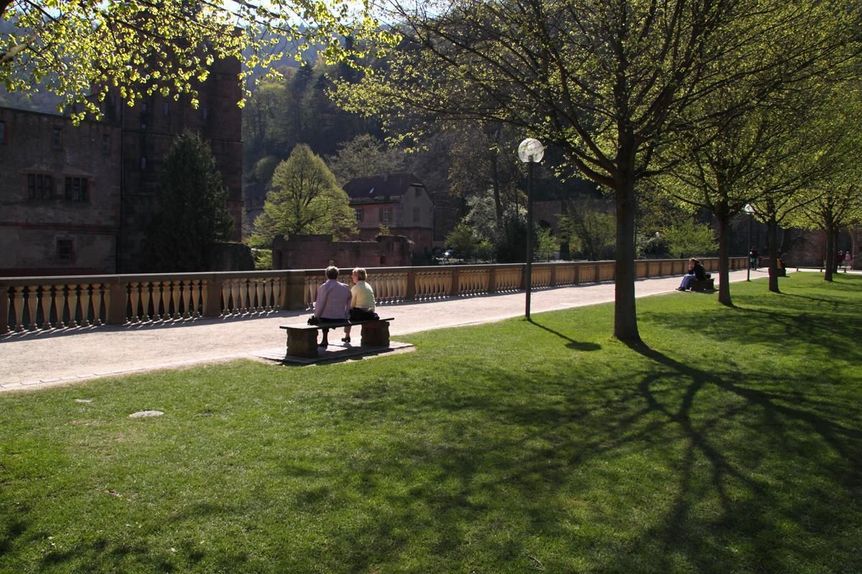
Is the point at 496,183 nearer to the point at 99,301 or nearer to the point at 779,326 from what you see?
the point at 779,326

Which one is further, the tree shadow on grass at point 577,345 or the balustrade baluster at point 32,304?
the balustrade baluster at point 32,304

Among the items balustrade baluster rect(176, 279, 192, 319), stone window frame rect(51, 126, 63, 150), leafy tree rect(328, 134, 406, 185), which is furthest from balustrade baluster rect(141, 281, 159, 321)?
leafy tree rect(328, 134, 406, 185)

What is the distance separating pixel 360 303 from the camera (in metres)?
12.8

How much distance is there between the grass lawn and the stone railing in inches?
234

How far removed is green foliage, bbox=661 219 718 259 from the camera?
Answer: 2356 inches

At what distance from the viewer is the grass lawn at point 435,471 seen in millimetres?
4473

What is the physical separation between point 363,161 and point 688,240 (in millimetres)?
46049

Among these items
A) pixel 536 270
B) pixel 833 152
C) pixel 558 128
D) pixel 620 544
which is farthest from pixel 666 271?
pixel 620 544

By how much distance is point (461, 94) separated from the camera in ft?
46.2

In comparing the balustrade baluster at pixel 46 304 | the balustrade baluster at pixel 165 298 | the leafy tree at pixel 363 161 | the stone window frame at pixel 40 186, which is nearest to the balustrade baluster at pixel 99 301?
the balustrade baluster at pixel 46 304

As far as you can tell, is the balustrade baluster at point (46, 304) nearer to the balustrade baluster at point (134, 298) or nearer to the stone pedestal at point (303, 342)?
the balustrade baluster at point (134, 298)

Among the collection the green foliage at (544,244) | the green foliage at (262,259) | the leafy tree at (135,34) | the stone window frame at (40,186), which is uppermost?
the stone window frame at (40,186)

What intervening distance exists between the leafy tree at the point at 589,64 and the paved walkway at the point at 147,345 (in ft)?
15.4

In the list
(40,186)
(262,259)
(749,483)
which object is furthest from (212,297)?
(262,259)
